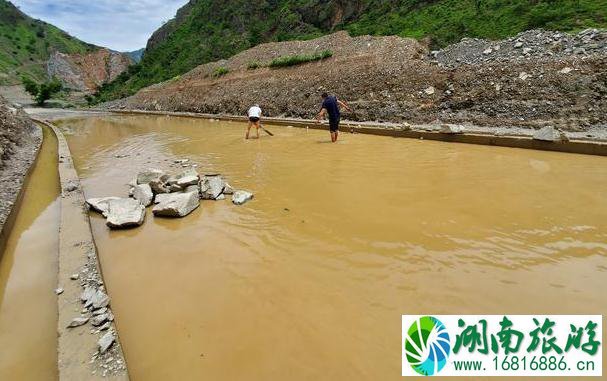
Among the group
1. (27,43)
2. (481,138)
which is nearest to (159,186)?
(481,138)

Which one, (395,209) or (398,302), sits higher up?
(395,209)

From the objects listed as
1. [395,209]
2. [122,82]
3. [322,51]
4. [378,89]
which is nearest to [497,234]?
[395,209]

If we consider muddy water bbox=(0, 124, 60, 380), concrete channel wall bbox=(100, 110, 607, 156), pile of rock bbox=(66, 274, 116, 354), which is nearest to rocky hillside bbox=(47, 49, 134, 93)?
concrete channel wall bbox=(100, 110, 607, 156)

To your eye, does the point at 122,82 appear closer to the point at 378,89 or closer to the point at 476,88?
the point at 378,89

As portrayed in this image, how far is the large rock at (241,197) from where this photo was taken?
576cm

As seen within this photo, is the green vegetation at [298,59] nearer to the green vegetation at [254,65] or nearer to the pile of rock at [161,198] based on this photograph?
the green vegetation at [254,65]

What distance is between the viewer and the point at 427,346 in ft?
8.38

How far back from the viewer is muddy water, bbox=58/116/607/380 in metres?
2.64

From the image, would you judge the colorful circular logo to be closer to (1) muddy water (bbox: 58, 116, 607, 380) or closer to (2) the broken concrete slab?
(1) muddy water (bbox: 58, 116, 607, 380)

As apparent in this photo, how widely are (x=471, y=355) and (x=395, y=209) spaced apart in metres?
2.83

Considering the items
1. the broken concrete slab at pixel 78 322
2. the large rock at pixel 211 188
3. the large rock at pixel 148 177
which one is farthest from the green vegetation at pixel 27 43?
the broken concrete slab at pixel 78 322

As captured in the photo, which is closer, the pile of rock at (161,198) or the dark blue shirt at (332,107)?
the pile of rock at (161,198)

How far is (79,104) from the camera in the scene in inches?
2085

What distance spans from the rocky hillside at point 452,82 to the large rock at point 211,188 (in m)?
8.84
